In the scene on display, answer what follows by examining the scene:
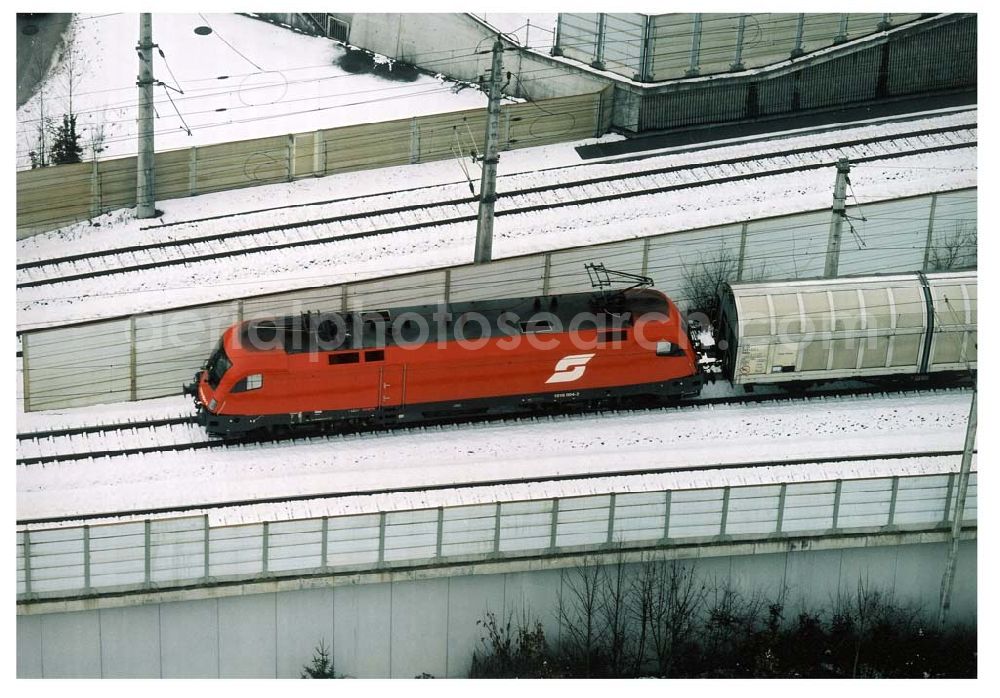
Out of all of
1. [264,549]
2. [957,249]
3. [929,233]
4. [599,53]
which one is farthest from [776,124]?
[264,549]

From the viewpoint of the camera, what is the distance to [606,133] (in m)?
52.9

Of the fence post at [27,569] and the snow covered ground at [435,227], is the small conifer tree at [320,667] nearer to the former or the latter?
the fence post at [27,569]

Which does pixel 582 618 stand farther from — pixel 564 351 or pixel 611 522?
pixel 564 351

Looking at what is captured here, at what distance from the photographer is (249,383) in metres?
44.4

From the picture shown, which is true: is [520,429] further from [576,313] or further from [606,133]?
[606,133]

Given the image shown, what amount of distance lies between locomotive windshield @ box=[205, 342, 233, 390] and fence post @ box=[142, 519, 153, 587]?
3.92m

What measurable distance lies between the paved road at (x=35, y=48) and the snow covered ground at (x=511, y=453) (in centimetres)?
1114

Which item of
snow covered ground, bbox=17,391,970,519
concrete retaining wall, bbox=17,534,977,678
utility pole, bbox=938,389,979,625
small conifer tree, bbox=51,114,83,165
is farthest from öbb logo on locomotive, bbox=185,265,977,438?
small conifer tree, bbox=51,114,83,165

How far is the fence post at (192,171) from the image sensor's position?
167 ft

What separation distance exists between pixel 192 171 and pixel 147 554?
12.1 m

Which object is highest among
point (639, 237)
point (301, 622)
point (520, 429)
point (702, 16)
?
point (702, 16)

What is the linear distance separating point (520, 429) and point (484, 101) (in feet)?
33.3

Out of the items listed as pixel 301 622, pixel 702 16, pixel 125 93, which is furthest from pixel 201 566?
pixel 702 16

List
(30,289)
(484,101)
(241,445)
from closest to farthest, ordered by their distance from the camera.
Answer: (241,445) → (30,289) → (484,101)
